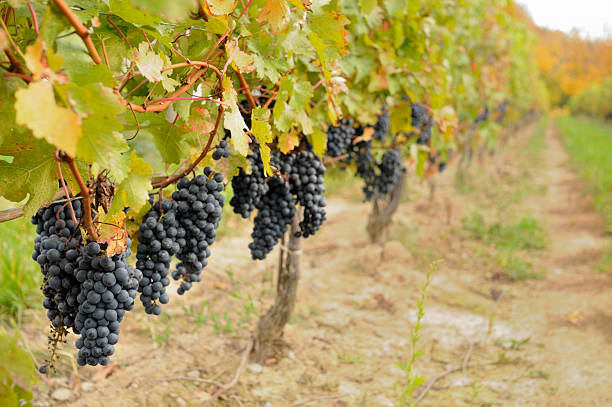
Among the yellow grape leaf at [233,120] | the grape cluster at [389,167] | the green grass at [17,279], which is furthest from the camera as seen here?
the grape cluster at [389,167]

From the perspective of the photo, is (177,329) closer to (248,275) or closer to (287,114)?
(248,275)

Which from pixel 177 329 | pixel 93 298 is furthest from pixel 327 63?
pixel 177 329

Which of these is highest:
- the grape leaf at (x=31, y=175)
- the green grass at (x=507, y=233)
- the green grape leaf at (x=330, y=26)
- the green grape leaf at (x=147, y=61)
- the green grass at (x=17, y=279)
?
the green grape leaf at (x=330, y=26)

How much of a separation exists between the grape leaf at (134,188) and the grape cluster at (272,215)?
98 cm

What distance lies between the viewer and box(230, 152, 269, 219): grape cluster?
203 centimetres

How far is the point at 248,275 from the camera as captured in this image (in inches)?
195

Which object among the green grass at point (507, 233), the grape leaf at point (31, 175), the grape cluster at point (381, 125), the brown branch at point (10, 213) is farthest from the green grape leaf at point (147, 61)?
the green grass at point (507, 233)

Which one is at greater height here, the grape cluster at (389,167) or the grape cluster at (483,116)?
the grape cluster at (483,116)

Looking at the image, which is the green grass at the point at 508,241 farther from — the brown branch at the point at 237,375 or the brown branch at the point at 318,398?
the brown branch at the point at 237,375

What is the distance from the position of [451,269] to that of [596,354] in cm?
203

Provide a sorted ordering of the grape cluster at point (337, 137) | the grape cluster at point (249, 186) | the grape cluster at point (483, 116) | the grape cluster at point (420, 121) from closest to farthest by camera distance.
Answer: the grape cluster at point (249, 186), the grape cluster at point (337, 137), the grape cluster at point (420, 121), the grape cluster at point (483, 116)

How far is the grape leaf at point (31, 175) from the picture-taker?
130 centimetres

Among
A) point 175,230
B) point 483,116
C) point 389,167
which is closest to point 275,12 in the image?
point 175,230

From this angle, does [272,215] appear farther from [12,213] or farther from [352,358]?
[352,358]
